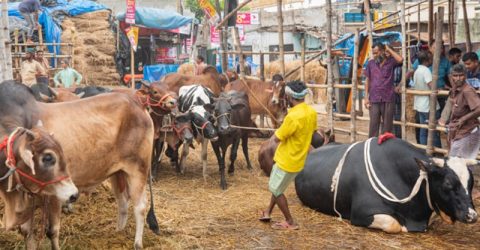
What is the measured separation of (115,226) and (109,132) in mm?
1215

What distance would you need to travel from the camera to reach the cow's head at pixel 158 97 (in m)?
7.98

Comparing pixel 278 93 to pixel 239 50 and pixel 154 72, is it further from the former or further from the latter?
pixel 154 72

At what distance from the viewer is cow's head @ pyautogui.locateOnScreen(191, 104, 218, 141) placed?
850 centimetres

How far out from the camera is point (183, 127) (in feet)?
28.3

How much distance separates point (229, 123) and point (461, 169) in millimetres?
3945

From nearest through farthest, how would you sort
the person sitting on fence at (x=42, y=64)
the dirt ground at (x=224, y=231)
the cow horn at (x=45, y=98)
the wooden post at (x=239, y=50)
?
the dirt ground at (x=224, y=231) → the cow horn at (x=45, y=98) → the person sitting on fence at (x=42, y=64) → the wooden post at (x=239, y=50)

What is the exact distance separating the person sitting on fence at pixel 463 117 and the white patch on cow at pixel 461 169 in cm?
104

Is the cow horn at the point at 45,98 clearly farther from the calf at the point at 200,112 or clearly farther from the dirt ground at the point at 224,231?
the calf at the point at 200,112

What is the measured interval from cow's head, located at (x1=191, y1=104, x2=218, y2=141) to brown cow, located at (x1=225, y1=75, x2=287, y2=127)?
3.45m

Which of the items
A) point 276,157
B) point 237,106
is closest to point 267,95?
point 237,106

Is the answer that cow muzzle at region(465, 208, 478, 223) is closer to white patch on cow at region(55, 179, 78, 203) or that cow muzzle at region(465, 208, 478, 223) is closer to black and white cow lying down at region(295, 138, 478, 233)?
black and white cow lying down at region(295, 138, 478, 233)

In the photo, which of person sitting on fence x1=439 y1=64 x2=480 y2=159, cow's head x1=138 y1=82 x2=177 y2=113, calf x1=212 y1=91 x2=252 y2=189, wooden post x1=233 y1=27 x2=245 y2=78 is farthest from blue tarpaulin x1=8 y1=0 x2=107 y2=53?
person sitting on fence x1=439 y1=64 x2=480 y2=159

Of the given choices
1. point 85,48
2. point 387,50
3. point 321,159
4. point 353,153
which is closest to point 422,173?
point 353,153

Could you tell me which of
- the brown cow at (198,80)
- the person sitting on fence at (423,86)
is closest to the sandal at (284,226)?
the person sitting on fence at (423,86)
